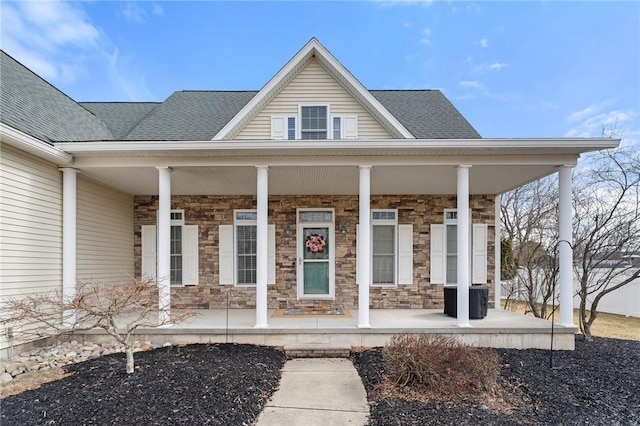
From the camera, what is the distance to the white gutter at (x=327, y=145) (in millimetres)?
5422

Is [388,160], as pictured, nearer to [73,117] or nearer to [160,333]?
[160,333]

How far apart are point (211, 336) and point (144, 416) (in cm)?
249

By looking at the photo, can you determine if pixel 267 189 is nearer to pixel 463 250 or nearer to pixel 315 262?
pixel 315 262

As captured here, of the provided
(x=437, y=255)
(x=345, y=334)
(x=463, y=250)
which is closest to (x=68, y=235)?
(x=345, y=334)

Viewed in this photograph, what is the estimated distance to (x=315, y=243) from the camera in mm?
8203

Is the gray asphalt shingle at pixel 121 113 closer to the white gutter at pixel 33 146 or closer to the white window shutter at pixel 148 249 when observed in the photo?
the white window shutter at pixel 148 249

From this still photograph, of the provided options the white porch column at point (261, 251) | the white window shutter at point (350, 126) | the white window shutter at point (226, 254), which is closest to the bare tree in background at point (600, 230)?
the white window shutter at point (350, 126)

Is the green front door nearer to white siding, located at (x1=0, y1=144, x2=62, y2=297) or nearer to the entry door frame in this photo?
the entry door frame

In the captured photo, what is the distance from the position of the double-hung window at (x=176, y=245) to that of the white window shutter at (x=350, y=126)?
4.22 metres

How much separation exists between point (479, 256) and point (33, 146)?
8.60 metres

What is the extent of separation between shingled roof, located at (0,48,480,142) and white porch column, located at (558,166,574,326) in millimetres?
2343

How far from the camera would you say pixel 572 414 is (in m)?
3.45

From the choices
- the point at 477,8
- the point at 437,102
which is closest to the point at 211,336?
the point at 437,102

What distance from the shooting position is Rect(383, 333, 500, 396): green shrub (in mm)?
3752
